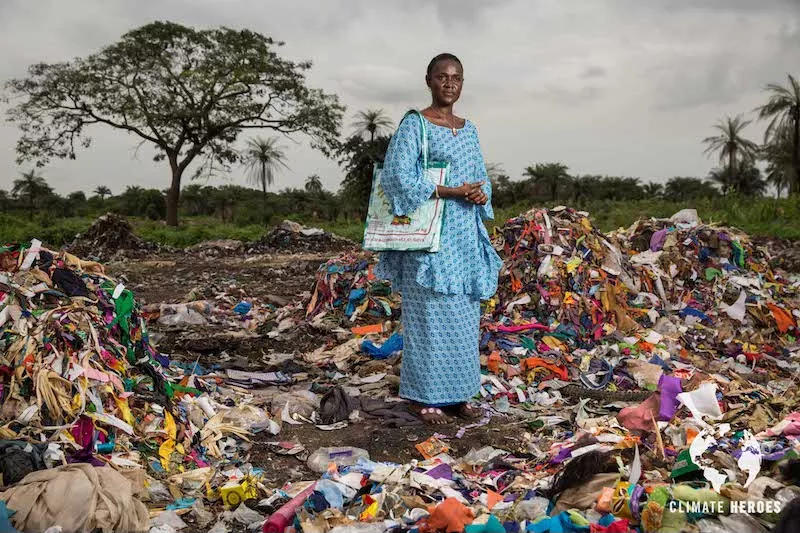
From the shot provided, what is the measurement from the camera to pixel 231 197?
3672 cm

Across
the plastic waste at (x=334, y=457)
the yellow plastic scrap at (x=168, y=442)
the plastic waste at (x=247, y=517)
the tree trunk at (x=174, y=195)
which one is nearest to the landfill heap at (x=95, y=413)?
the yellow plastic scrap at (x=168, y=442)

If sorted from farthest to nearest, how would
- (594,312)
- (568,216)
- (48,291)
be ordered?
(568,216)
(594,312)
(48,291)

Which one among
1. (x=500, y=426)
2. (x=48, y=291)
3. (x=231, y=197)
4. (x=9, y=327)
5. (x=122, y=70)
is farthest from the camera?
(x=231, y=197)

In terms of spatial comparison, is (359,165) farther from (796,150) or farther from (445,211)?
(445,211)

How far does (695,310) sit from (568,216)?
4.56ft

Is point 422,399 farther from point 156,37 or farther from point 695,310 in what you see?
point 156,37

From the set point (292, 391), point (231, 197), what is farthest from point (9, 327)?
point (231, 197)

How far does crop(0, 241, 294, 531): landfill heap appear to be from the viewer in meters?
2.56

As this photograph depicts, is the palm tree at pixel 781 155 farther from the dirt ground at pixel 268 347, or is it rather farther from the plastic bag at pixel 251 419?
the plastic bag at pixel 251 419

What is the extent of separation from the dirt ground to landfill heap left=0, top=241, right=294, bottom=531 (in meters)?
0.21

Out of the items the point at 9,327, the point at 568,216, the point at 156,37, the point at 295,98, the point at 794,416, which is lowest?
the point at 794,416

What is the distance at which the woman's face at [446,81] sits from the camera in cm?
385

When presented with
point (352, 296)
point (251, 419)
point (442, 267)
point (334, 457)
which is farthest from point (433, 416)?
point (352, 296)

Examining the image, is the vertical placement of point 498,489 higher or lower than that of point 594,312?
lower
